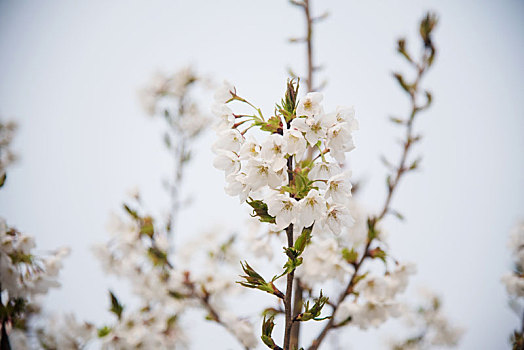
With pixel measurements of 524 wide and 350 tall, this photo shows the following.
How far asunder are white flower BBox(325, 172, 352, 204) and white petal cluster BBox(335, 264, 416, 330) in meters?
0.93

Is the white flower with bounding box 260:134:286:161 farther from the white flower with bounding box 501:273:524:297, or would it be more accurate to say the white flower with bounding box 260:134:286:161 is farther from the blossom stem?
the white flower with bounding box 501:273:524:297

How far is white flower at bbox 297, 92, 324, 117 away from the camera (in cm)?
103

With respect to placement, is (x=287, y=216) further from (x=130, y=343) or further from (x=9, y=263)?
(x=130, y=343)

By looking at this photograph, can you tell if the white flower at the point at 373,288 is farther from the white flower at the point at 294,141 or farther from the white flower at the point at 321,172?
the white flower at the point at 294,141

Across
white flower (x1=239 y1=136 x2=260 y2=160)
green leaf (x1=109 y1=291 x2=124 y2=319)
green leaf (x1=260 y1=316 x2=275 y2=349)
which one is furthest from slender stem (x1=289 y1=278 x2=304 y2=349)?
green leaf (x1=109 y1=291 x2=124 y2=319)

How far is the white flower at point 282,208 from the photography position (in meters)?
0.96

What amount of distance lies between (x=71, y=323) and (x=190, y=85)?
340cm

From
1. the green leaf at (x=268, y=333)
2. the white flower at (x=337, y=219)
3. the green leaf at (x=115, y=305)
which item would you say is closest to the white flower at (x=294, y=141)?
the white flower at (x=337, y=219)

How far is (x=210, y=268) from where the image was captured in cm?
300

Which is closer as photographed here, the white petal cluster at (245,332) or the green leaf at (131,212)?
the white petal cluster at (245,332)

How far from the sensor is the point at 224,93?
49.4 inches

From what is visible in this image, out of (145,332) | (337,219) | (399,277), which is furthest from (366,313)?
(145,332)

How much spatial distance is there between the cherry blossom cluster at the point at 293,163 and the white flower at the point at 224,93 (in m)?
0.12

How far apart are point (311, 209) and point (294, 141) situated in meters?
0.22
